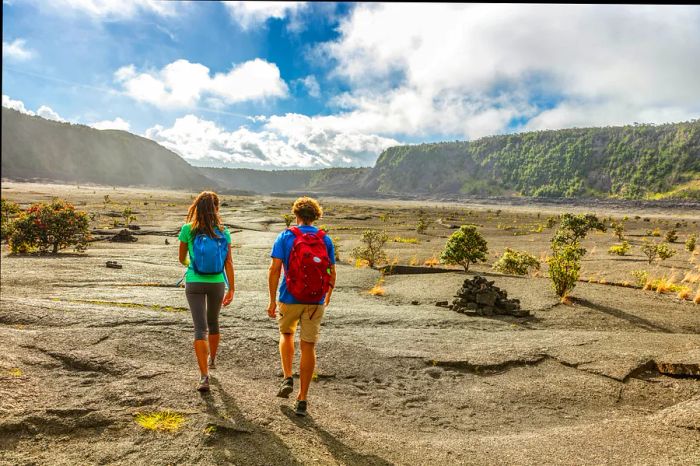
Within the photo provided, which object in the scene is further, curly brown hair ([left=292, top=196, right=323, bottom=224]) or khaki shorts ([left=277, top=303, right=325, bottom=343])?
curly brown hair ([left=292, top=196, right=323, bottom=224])

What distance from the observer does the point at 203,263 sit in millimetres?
5812

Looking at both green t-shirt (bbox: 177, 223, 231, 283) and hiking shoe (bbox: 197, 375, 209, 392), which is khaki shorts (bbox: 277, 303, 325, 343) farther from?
hiking shoe (bbox: 197, 375, 209, 392)

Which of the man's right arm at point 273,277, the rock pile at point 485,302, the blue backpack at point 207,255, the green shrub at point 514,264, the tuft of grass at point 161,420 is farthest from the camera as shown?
the green shrub at point 514,264

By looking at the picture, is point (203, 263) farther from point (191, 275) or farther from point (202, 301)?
point (202, 301)

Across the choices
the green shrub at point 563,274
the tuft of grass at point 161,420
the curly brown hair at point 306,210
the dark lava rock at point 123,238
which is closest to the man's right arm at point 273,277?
the curly brown hair at point 306,210

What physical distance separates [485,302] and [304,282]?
310 inches

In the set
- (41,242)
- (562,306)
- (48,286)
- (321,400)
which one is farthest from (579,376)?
(41,242)

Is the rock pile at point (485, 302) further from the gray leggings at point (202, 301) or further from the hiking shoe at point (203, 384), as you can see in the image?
the hiking shoe at point (203, 384)

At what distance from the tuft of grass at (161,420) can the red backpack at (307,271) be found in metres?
1.78

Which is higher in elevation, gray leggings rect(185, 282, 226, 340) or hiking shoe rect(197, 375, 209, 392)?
gray leggings rect(185, 282, 226, 340)

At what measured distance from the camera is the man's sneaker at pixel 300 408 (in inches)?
216

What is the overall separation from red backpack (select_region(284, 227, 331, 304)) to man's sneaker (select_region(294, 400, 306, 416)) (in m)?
1.19

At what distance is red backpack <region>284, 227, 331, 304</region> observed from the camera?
18.0 feet

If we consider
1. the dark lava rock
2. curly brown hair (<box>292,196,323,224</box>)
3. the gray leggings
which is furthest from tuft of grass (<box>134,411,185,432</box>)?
the dark lava rock
